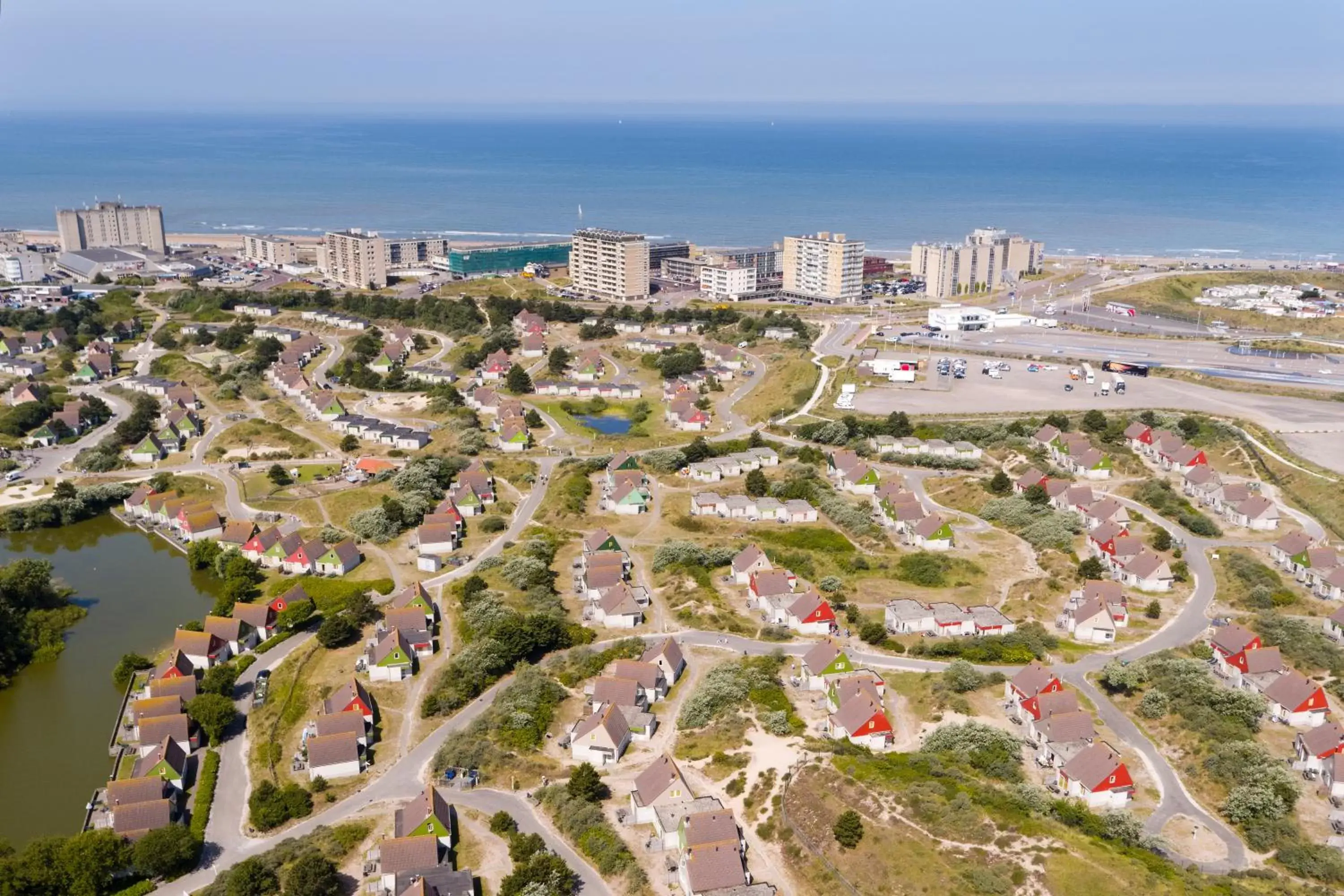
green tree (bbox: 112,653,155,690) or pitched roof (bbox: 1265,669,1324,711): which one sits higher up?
pitched roof (bbox: 1265,669,1324,711)

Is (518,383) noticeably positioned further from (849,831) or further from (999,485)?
(849,831)

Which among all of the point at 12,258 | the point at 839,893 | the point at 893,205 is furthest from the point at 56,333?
the point at 893,205

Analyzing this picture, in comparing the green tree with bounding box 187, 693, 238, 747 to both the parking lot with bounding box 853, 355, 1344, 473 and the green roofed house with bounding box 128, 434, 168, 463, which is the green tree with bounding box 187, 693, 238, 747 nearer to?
the green roofed house with bounding box 128, 434, 168, 463

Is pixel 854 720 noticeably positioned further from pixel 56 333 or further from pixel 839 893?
pixel 56 333

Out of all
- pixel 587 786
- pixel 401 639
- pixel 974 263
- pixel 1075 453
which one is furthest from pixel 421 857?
pixel 974 263

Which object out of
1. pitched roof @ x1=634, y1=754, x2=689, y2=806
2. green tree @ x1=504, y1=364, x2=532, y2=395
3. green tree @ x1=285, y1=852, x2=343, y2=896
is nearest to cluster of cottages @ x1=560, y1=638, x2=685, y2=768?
pitched roof @ x1=634, y1=754, x2=689, y2=806

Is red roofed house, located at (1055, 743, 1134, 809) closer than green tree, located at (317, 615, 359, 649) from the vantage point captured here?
Yes
